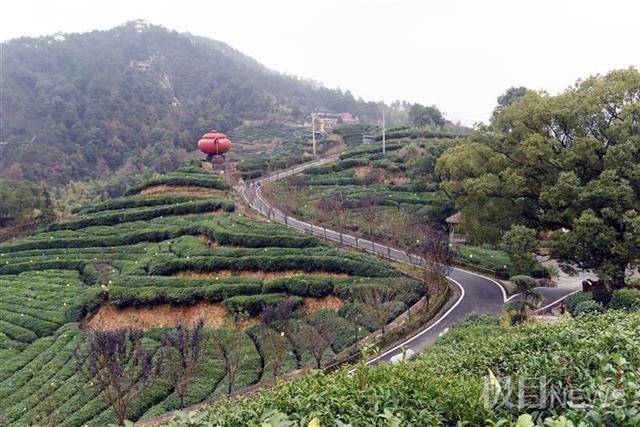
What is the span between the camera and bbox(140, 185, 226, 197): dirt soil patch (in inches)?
1572

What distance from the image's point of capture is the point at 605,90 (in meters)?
16.4

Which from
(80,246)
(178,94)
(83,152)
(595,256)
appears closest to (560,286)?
(595,256)

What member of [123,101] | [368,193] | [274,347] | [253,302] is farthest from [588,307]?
[123,101]

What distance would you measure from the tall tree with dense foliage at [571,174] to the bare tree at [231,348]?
33.4 ft

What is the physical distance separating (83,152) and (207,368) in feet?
219

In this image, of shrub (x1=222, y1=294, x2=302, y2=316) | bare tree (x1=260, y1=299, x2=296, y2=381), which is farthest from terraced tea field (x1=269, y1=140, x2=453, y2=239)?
bare tree (x1=260, y1=299, x2=296, y2=381)

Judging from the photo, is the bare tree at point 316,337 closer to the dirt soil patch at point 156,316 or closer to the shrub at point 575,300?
the dirt soil patch at point 156,316

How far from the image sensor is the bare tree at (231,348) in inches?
517

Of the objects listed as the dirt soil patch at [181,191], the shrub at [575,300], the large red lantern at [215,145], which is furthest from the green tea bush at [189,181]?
the shrub at [575,300]

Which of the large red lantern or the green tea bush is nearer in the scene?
the green tea bush

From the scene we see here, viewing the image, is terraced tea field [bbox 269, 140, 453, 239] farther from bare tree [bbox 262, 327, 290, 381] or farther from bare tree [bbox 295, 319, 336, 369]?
bare tree [bbox 262, 327, 290, 381]

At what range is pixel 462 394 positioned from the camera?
14.8ft

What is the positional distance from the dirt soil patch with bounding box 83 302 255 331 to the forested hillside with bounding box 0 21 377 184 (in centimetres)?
4884

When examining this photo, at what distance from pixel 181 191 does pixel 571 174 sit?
31.6 metres
